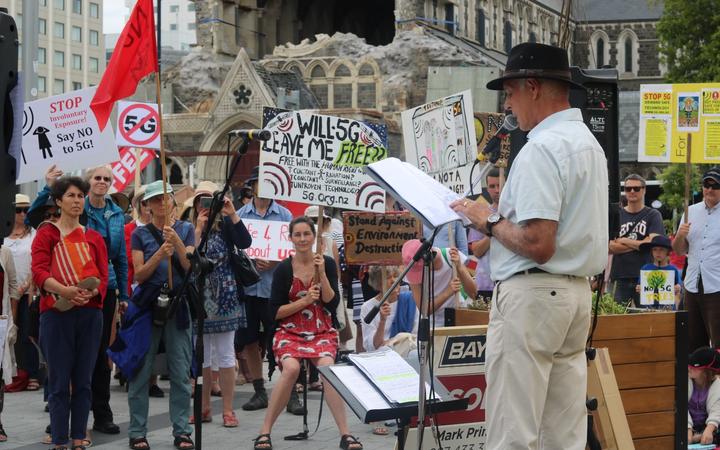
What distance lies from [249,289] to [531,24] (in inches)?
2412

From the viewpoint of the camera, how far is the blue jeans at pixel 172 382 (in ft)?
29.3

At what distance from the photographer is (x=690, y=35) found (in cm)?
5144

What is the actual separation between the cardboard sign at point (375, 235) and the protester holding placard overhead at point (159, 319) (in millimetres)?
2021

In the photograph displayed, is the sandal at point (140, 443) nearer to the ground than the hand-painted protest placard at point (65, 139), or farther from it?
nearer to the ground

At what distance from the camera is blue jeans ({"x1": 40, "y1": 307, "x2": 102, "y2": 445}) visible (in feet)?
27.5

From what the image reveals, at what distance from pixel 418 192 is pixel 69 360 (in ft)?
11.7

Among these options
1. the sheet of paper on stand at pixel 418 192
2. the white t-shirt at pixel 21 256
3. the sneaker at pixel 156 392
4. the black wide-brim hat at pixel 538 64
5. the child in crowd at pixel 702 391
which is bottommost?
the sneaker at pixel 156 392

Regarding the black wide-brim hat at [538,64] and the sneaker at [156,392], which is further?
the sneaker at [156,392]

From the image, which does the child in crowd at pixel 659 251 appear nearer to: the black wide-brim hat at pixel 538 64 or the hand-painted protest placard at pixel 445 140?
the hand-painted protest placard at pixel 445 140

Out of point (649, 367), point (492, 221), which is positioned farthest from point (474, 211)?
point (649, 367)

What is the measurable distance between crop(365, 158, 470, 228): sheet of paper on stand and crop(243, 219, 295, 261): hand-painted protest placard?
5.53m

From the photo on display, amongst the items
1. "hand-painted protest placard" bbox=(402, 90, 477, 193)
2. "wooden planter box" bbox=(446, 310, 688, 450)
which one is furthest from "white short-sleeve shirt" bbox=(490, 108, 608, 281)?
"hand-painted protest placard" bbox=(402, 90, 477, 193)

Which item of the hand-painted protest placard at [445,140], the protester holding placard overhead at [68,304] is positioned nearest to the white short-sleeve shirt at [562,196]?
the protester holding placard overhead at [68,304]

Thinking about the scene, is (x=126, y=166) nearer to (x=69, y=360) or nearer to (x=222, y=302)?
(x=222, y=302)
